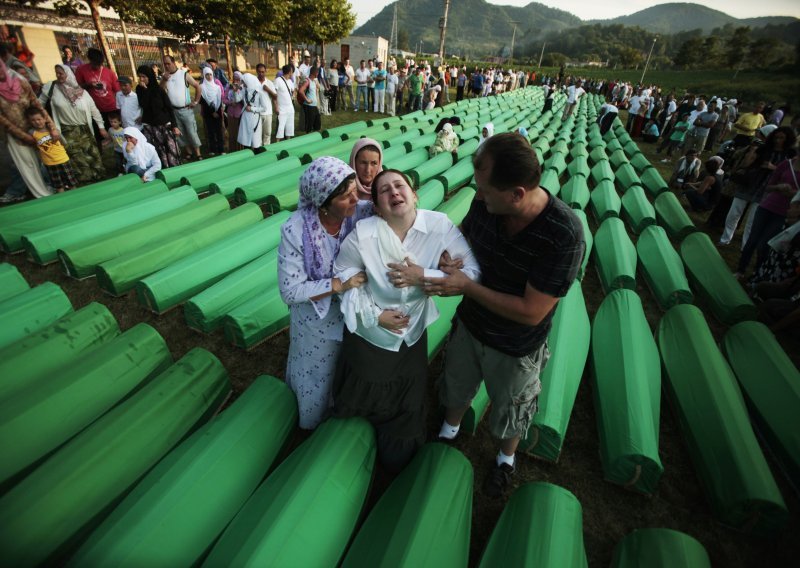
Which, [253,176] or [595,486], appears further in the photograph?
[253,176]

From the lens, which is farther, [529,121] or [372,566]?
[529,121]

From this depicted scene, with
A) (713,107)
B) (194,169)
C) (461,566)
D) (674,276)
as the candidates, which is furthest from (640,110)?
(461,566)

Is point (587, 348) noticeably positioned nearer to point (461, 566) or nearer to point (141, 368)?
point (461, 566)

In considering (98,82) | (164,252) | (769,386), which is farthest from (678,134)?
(98,82)

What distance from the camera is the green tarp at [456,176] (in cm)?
663

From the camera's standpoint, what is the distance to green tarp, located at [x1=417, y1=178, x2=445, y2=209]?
5.66m

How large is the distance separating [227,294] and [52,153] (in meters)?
4.36

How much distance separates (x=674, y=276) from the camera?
4.40 meters

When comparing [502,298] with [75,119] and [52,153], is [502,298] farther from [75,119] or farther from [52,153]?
[75,119]

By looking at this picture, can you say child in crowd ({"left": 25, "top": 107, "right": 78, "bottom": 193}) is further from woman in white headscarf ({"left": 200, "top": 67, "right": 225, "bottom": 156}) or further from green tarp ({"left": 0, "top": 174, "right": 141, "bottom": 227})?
woman in white headscarf ({"left": 200, "top": 67, "right": 225, "bottom": 156})

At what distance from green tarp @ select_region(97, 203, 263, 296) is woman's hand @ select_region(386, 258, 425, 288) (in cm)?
333

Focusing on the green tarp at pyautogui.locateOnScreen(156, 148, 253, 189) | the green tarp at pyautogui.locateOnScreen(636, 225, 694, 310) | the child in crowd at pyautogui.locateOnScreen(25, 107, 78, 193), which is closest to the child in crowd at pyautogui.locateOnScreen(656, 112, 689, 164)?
the green tarp at pyautogui.locateOnScreen(636, 225, 694, 310)

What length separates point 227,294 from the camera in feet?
11.5

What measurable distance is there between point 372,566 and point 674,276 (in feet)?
14.9
